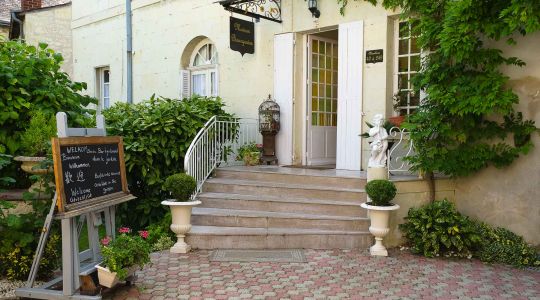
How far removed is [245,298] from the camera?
169 inches

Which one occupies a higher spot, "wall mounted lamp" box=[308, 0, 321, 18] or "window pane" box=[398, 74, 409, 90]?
"wall mounted lamp" box=[308, 0, 321, 18]

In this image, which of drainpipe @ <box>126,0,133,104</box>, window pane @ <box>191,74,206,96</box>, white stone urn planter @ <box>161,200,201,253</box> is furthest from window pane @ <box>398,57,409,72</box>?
drainpipe @ <box>126,0,133,104</box>

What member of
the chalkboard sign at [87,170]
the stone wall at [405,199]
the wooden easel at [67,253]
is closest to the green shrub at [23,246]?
the wooden easel at [67,253]

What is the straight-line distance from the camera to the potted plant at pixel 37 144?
469 centimetres

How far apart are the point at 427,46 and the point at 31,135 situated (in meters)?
4.69

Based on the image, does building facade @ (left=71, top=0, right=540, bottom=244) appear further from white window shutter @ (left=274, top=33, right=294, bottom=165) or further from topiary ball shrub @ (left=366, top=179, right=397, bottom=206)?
topiary ball shrub @ (left=366, top=179, right=397, bottom=206)

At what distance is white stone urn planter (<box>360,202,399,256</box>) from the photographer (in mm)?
5547

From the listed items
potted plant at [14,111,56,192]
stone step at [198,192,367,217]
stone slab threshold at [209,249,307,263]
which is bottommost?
stone slab threshold at [209,249,307,263]

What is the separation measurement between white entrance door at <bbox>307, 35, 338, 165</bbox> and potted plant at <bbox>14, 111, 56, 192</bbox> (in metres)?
4.68

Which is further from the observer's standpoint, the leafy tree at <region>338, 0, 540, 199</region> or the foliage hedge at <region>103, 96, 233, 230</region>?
the foliage hedge at <region>103, 96, 233, 230</region>

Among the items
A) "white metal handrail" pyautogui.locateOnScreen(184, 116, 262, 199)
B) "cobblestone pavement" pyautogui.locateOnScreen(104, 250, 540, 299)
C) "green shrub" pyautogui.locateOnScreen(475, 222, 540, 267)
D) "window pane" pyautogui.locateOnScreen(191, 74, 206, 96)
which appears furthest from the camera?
"window pane" pyautogui.locateOnScreen(191, 74, 206, 96)

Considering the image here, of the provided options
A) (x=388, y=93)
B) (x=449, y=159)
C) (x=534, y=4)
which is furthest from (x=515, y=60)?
(x=388, y=93)

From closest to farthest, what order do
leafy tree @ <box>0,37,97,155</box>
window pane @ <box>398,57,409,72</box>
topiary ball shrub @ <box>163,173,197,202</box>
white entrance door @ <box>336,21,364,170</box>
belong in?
1. leafy tree @ <box>0,37,97,155</box>
2. topiary ball shrub @ <box>163,173,197,202</box>
3. window pane @ <box>398,57,409,72</box>
4. white entrance door @ <box>336,21,364,170</box>

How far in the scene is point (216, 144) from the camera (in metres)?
7.87
